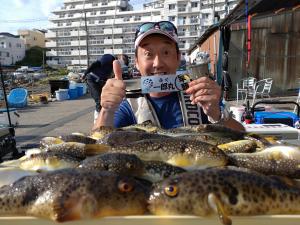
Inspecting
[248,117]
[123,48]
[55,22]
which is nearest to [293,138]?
[248,117]

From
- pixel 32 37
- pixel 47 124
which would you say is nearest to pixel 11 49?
pixel 32 37

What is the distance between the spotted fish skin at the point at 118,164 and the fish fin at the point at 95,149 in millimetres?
207

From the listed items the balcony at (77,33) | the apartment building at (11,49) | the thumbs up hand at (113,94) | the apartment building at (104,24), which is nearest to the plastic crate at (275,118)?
the thumbs up hand at (113,94)

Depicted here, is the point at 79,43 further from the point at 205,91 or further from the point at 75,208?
the point at 75,208

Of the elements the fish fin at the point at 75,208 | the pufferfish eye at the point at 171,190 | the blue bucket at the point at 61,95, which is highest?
the pufferfish eye at the point at 171,190

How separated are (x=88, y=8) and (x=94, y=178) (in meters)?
130

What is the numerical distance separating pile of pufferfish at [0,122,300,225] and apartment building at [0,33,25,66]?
11163 cm

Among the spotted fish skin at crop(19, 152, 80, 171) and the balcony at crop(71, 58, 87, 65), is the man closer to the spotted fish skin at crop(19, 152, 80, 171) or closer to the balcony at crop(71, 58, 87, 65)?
the spotted fish skin at crop(19, 152, 80, 171)

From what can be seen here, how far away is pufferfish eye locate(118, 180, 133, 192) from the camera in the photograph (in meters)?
1.43

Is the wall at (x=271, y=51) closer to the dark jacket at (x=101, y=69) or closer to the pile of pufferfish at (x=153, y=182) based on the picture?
the dark jacket at (x=101, y=69)

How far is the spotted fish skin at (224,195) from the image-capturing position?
1388 mm

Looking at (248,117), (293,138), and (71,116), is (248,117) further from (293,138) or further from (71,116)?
(71,116)

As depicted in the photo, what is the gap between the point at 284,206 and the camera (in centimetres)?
142

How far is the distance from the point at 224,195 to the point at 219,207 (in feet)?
0.30
